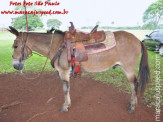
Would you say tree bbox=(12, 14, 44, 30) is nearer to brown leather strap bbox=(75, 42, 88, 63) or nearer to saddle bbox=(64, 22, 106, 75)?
saddle bbox=(64, 22, 106, 75)

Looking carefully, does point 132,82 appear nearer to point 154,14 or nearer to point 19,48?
point 19,48

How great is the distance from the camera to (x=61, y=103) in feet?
9.40

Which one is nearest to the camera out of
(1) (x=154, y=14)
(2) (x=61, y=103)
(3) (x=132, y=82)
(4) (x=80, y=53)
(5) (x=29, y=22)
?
(4) (x=80, y=53)

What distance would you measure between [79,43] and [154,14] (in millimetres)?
18929

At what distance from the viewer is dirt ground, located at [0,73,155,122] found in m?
2.38

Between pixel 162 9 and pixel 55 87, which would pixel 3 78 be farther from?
pixel 162 9

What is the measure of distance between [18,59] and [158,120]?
10.3 ft

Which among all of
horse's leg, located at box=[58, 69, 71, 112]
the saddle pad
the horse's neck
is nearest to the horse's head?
the horse's neck

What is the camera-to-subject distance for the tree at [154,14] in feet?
49.6

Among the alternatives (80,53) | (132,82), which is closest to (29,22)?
(80,53)

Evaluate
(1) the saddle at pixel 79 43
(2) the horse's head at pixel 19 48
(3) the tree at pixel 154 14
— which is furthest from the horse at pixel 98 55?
(3) the tree at pixel 154 14

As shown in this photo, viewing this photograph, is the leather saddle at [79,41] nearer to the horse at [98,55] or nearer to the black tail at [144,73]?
the horse at [98,55]

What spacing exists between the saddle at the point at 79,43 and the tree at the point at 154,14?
1580 cm

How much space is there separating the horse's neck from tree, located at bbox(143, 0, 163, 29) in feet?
53.6
